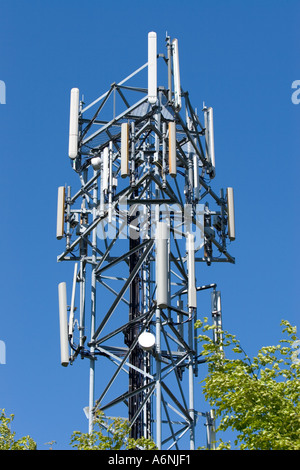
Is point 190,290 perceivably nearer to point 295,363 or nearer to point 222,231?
point 222,231

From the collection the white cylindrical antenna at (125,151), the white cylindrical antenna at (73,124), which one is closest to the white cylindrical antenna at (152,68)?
the white cylindrical antenna at (125,151)

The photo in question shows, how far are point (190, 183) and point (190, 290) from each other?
4807 millimetres

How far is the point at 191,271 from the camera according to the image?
44.2m

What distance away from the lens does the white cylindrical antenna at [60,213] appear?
4631 cm

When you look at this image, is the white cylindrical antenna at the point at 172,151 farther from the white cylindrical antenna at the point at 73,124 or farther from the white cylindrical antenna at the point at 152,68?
the white cylindrical antenna at the point at 73,124

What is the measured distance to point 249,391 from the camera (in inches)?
1319

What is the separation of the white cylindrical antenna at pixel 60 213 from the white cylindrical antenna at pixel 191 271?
17.0 feet

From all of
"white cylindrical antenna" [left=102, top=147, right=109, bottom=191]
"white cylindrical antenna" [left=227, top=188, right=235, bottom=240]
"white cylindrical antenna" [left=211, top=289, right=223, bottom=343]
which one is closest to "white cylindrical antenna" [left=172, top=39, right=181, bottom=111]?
"white cylindrical antenna" [left=102, top=147, right=109, bottom=191]

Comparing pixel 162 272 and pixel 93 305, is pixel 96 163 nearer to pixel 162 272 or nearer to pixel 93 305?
pixel 93 305

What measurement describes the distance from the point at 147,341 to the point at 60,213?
794cm

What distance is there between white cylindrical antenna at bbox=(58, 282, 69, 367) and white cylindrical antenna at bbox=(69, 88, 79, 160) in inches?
224
